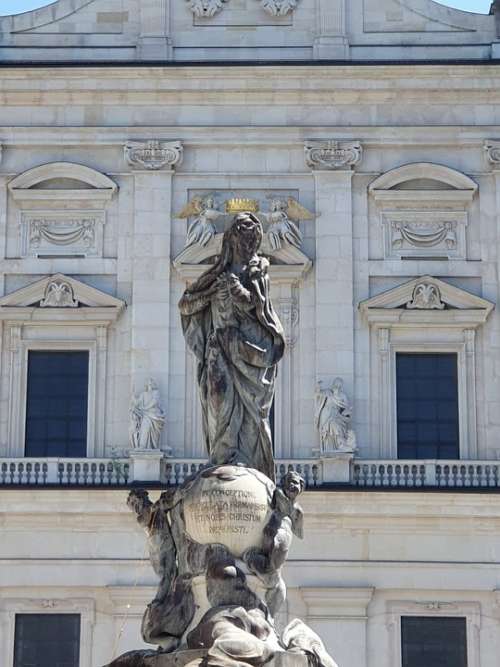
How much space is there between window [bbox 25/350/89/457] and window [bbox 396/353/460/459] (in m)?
5.00

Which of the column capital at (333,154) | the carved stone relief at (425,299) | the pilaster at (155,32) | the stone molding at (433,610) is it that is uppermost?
the pilaster at (155,32)

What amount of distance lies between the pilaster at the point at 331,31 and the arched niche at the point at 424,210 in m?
2.32

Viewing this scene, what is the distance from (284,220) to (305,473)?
4170mm

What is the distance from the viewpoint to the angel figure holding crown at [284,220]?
32.0 metres

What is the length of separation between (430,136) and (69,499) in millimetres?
8318

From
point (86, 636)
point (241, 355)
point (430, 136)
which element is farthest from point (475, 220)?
point (241, 355)

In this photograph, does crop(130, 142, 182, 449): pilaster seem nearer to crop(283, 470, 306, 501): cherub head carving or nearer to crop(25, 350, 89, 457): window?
crop(25, 350, 89, 457): window

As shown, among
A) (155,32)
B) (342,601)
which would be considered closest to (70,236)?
(155,32)

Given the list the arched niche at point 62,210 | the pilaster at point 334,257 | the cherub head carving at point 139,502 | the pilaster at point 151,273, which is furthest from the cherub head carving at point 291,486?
the arched niche at point 62,210

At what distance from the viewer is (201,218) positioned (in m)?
32.2

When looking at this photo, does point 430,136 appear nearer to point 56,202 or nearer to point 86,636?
point 56,202

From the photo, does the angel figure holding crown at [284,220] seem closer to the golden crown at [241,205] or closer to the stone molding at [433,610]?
the golden crown at [241,205]

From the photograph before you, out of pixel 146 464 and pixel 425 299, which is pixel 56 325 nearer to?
pixel 146 464

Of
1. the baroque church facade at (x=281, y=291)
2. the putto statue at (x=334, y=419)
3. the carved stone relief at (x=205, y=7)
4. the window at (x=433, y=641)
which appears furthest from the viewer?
the carved stone relief at (x=205, y=7)
